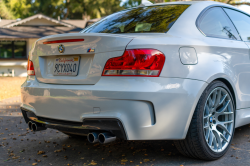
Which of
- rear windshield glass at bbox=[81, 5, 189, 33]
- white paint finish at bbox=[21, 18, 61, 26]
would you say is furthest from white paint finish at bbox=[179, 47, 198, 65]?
white paint finish at bbox=[21, 18, 61, 26]

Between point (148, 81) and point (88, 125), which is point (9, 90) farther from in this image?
point (148, 81)

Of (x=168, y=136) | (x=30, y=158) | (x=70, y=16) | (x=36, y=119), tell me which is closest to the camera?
(x=168, y=136)

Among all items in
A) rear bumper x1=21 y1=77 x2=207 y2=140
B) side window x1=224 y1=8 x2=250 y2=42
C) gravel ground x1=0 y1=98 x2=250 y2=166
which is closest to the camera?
rear bumper x1=21 y1=77 x2=207 y2=140

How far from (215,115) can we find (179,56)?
88cm

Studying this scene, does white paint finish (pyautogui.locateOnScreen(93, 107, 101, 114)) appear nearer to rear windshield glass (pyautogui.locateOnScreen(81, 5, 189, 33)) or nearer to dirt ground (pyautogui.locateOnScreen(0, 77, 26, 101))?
rear windshield glass (pyautogui.locateOnScreen(81, 5, 189, 33))

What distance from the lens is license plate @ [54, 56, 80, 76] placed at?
2.72 m

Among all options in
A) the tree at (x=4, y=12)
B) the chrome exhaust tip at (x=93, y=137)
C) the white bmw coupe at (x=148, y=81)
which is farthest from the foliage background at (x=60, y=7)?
the chrome exhaust tip at (x=93, y=137)

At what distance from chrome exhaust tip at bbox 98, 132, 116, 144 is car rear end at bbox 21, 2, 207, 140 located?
1.4 inches

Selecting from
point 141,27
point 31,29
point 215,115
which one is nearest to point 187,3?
point 141,27

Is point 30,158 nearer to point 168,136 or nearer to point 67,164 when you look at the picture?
point 67,164

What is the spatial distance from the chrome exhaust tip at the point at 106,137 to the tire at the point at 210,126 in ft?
2.44

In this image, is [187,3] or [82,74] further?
[187,3]

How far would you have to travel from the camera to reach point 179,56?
2613 mm

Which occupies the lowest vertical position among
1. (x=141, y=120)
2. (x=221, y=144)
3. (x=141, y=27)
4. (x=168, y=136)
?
(x=221, y=144)
